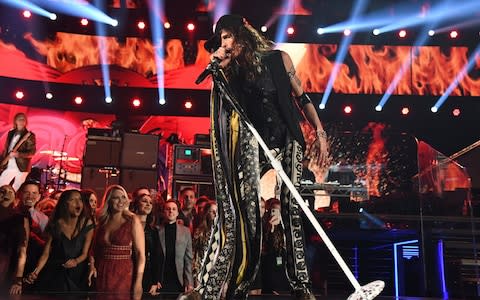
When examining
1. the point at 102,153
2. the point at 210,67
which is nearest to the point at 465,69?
the point at 102,153

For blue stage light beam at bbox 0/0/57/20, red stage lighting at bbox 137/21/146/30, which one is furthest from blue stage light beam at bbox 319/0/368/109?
blue stage light beam at bbox 0/0/57/20

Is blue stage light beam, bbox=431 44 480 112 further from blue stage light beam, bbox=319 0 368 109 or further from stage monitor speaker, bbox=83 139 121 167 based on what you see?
stage monitor speaker, bbox=83 139 121 167

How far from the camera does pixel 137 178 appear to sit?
7363 mm

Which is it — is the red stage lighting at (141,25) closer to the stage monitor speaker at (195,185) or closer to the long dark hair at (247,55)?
the stage monitor speaker at (195,185)

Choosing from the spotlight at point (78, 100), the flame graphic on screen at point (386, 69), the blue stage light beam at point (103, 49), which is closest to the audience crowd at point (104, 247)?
the spotlight at point (78, 100)

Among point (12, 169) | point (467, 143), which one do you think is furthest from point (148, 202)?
point (467, 143)

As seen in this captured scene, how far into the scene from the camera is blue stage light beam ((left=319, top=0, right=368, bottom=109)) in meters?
8.88

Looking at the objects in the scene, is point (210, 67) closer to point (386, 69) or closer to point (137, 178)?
point (137, 178)

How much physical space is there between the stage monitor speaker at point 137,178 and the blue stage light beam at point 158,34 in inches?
80.7

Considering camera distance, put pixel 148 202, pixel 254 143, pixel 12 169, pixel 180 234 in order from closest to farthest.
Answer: pixel 254 143 < pixel 180 234 < pixel 148 202 < pixel 12 169

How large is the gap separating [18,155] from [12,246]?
4106mm

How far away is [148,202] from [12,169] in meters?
3.89

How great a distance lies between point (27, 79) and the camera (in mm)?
8695

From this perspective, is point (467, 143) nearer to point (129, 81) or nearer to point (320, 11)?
Answer: point (320, 11)
